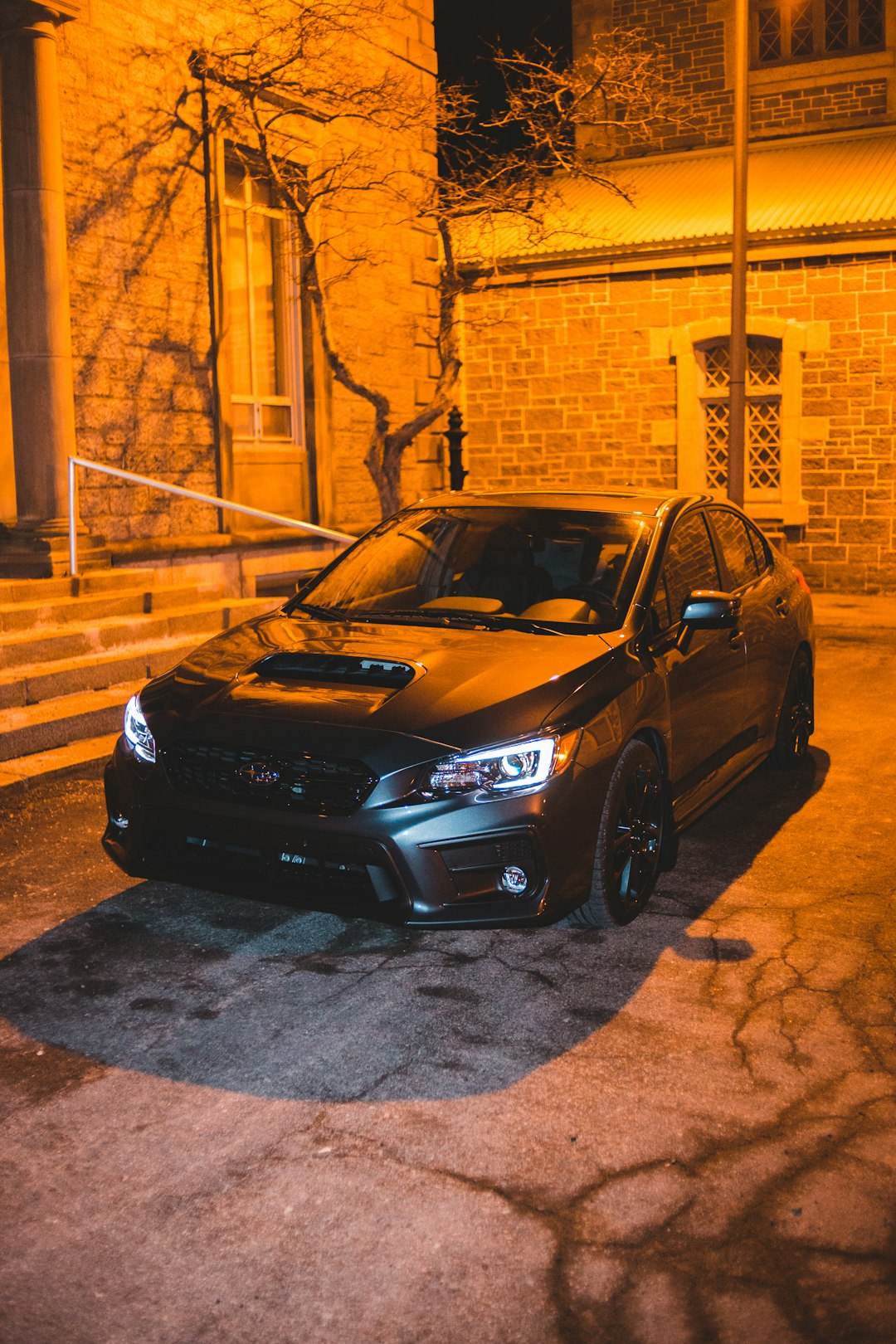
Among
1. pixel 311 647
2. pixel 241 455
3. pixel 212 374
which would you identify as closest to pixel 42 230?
pixel 212 374

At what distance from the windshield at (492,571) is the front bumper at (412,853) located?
1178 mm

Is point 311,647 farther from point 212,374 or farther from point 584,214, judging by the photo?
point 584,214

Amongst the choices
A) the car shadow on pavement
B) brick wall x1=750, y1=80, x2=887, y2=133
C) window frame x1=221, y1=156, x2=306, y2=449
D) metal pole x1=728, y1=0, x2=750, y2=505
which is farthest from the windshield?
brick wall x1=750, y1=80, x2=887, y2=133

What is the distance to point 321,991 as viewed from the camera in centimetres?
459

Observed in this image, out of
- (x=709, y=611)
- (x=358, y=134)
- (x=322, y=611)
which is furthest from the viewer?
(x=358, y=134)

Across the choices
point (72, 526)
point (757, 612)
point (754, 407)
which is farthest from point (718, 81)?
point (757, 612)

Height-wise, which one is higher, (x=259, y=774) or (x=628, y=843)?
(x=259, y=774)

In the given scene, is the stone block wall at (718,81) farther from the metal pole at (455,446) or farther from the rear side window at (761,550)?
the rear side window at (761,550)

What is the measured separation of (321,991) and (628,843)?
1.26 meters

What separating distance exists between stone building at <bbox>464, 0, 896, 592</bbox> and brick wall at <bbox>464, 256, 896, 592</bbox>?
25 millimetres

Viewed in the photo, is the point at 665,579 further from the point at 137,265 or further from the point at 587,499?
the point at 137,265

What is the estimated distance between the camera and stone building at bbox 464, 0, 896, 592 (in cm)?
1761

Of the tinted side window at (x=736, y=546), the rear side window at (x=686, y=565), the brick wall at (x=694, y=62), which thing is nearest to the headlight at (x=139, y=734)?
the rear side window at (x=686, y=565)

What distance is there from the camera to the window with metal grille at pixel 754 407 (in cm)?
1830
